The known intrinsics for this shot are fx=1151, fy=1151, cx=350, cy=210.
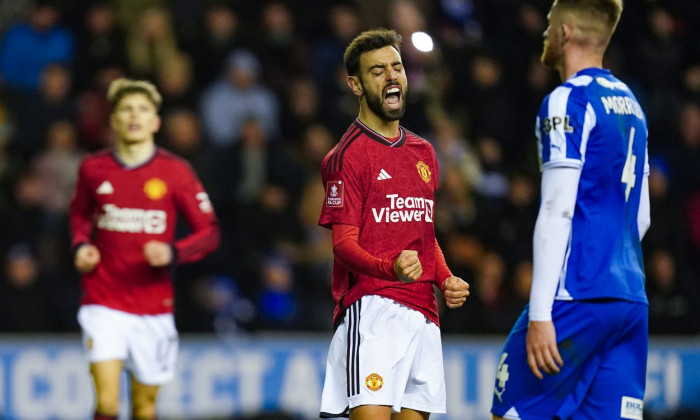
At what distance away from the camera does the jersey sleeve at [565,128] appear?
14.5 feet

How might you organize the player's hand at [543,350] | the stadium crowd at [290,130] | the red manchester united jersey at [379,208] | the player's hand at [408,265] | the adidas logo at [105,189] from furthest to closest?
the stadium crowd at [290,130], the adidas logo at [105,189], the red manchester united jersey at [379,208], the player's hand at [408,265], the player's hand at [543,350]

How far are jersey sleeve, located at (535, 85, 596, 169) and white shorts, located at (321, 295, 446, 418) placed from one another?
1.00 metres

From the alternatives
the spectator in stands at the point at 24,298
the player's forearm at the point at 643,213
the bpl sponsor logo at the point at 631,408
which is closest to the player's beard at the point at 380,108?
the player's forearm at the point at 643,213

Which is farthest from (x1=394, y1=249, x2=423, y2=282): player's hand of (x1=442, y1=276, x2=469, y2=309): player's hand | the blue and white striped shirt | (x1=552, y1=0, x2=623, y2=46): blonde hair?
(x1=552, y1=0, x2=623, y2=46): blonde hair

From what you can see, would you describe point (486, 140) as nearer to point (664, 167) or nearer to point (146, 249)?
point (664, 167)

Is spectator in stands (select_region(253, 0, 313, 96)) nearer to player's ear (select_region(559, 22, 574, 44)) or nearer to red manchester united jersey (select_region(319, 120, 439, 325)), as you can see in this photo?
red manchester united jersey (select_region(319, 120, 439, 325))

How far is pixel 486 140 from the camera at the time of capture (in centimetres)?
1150

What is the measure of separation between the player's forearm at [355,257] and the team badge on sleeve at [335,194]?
0.10 m

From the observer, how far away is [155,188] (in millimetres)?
7312

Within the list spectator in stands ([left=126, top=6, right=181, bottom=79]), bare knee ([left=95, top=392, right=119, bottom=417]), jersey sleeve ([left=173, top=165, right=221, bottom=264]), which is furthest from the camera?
spectator in stands ([left=126, top=6, right=181, bottom=79])

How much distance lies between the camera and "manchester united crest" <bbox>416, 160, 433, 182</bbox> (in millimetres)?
5199

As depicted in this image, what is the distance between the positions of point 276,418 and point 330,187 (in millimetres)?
4604

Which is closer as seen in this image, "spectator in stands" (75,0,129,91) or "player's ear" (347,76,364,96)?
"player's ear" (347,76,364,96)

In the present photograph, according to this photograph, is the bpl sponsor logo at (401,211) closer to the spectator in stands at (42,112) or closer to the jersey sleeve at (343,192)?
the jersey sleeve at (343,192)
